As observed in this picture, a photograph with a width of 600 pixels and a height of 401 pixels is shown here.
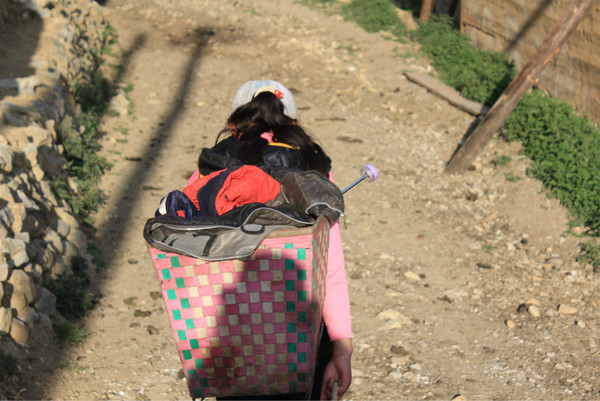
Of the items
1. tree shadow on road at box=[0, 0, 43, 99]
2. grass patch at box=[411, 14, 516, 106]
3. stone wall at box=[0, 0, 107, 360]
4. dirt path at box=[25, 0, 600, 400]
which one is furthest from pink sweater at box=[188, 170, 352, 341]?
grass patch at box=[411, 14, 516, 106]

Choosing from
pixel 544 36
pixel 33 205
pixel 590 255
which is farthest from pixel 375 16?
pixel 33 205

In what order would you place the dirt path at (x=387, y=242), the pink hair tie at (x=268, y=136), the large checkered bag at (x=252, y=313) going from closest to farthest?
the large checkered bag at (x=252, y=313) < the pink hair tie at (x=268, y=136) < the dirt path at (x=387, y=242)

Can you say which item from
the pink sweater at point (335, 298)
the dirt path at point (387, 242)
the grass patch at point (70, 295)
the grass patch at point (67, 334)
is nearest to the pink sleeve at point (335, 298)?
the pink sweater at point (335, 298)

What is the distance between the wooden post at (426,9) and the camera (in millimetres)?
10422

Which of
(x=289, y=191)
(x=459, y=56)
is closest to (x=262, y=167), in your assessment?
(x=289, y=191)

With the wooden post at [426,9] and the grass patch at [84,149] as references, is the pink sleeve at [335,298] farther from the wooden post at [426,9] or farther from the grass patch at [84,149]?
the wooden post at [426,9]

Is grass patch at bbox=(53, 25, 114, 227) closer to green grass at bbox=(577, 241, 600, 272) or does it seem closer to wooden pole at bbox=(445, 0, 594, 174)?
Answer: wooden pole at bbox=(445, 0, 594, 174)

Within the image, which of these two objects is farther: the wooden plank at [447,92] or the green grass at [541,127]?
the wooden plank at [447,92]

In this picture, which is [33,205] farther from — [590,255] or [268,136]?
[590,255]

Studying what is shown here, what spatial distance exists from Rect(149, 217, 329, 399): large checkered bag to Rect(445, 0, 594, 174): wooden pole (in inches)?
186

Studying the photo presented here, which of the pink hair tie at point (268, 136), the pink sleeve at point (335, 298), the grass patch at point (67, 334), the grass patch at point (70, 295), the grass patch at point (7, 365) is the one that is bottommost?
the grass patch at point (70, 295)

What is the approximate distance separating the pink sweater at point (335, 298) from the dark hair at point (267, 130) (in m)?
0.27

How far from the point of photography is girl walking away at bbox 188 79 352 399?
2.03 metres

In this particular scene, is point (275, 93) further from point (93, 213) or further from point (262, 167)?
point (93, 213)
